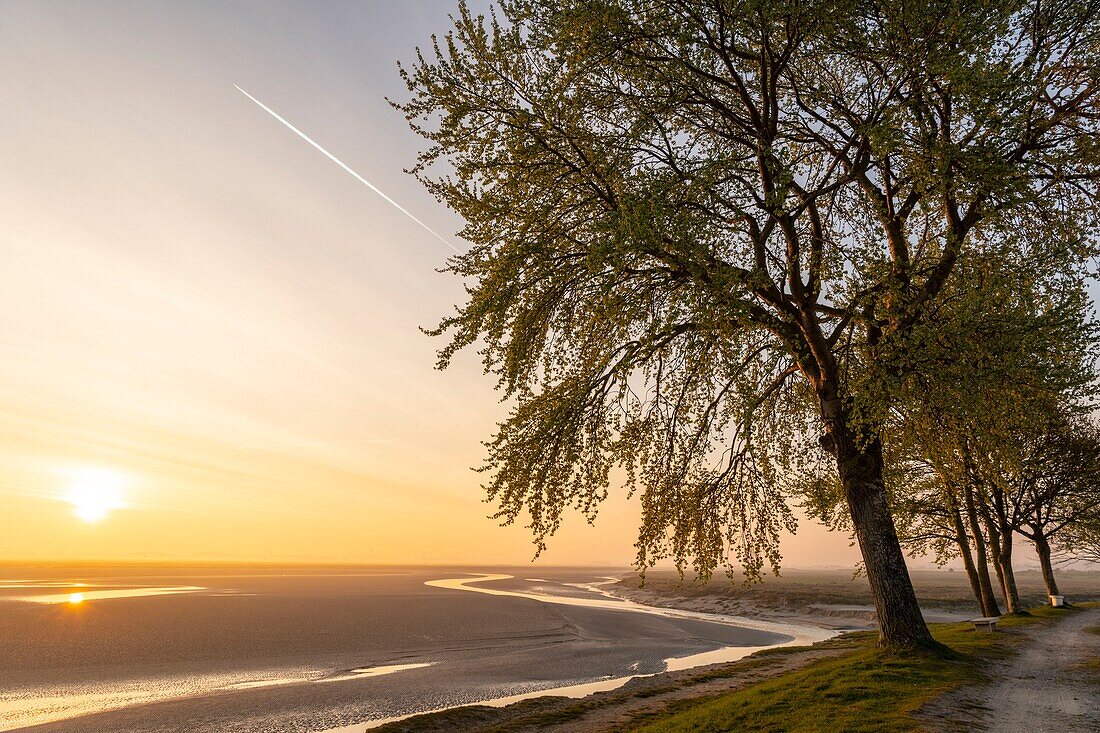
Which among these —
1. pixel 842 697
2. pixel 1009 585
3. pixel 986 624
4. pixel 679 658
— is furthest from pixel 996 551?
pixel 842 697

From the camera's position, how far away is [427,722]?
13992 millimetres

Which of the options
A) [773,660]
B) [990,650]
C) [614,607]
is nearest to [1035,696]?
[990,650]

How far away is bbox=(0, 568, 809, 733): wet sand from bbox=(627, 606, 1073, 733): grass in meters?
7.87

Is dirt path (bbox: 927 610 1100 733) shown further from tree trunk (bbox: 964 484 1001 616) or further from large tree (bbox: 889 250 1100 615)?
tree trunk (bbox: 964 484 1001 616)

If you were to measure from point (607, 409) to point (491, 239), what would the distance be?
19.3ft

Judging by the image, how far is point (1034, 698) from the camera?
Answer: 12.6 metres

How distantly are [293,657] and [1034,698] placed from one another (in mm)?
25339

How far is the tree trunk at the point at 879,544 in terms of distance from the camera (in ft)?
53.4

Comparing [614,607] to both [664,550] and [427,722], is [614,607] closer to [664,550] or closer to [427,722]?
[664,550]

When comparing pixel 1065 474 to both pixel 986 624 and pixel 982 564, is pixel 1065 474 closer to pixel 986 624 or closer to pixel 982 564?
pixel 982 564

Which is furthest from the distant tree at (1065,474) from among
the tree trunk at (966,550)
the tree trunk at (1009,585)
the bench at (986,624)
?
the bench at (986,624)

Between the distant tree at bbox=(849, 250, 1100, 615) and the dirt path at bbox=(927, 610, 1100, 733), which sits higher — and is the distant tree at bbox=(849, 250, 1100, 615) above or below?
above

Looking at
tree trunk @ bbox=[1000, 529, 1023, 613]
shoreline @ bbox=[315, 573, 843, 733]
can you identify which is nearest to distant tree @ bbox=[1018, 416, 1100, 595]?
tree trunk @ bbox=[1000, 529, 1023, 613]

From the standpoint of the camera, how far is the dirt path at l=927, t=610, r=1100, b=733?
10.5 m
